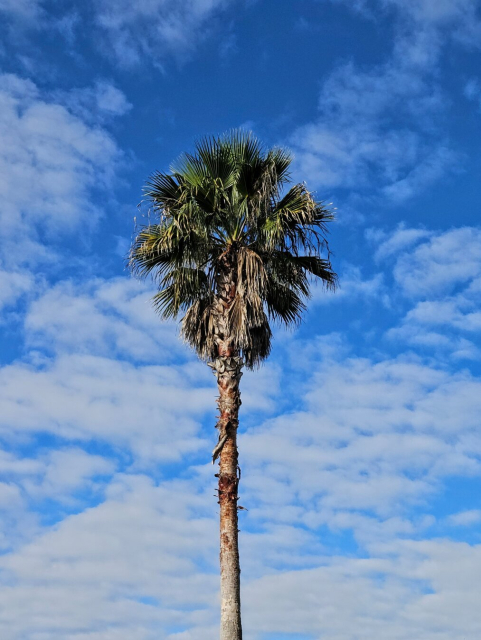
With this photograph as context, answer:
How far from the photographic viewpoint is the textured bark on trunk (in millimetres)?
14539

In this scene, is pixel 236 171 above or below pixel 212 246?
above

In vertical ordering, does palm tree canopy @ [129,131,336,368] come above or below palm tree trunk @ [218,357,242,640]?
above

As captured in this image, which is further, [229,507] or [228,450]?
[228,450]

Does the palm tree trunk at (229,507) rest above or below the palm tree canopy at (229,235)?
below

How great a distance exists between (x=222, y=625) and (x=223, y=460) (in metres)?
2.98

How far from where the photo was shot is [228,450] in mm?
15742

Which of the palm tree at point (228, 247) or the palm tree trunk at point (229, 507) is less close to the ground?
the palm tree at point (228, 247)

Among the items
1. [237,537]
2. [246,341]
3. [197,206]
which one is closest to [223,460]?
[237,537]

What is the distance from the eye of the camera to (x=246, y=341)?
54.7 feet

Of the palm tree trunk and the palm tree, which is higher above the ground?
the palm tree

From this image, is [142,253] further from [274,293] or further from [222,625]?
[222,625]

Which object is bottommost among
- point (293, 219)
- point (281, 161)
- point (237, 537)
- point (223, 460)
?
point (237, 537)

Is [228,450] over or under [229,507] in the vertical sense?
over

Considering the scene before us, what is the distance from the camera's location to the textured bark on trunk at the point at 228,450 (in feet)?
47.7
